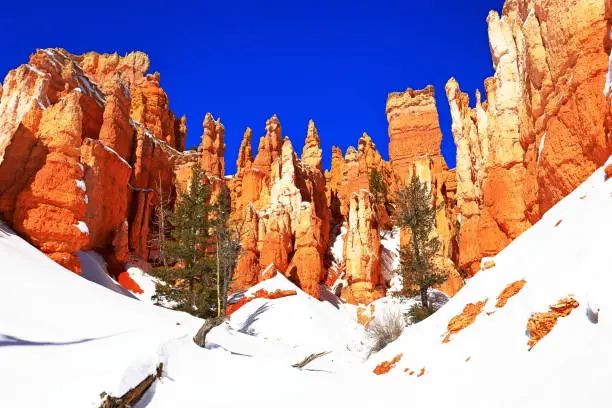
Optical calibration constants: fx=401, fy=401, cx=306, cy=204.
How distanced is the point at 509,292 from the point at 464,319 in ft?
4.39

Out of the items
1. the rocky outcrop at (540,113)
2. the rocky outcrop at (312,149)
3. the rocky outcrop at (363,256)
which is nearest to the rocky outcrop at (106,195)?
the rocky outcrop at (363,256)

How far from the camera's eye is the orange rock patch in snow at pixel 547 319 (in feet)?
20.0

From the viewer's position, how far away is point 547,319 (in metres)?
6.27

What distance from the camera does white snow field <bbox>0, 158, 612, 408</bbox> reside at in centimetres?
529

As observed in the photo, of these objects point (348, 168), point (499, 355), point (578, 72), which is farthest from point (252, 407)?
point (348, 168)

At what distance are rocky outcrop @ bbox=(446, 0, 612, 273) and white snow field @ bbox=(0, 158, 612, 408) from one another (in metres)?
2.38

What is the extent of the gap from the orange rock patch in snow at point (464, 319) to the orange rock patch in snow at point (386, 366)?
1.84 meters

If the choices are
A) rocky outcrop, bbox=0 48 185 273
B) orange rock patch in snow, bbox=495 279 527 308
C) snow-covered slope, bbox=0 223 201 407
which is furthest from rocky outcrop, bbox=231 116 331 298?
orange rock patch in snow, bbox=495 279 527 308

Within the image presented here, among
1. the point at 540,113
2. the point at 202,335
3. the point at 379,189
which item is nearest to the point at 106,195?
the point at 202,335

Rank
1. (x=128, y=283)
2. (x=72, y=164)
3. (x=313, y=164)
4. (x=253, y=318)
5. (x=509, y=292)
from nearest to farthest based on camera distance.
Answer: (x=509, y=292) → (x=72, y=164) → (x=128, y=283) → (x=253, y=318) → (x=313, y=164)

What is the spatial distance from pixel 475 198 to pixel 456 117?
26.2ft

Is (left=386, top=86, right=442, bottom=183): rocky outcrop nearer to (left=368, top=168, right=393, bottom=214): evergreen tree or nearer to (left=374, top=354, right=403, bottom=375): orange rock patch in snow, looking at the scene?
(left=368, top=168, right=393, bottom=214): evergreen tree

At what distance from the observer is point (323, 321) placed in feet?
104

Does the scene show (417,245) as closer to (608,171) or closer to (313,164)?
(608,171)
